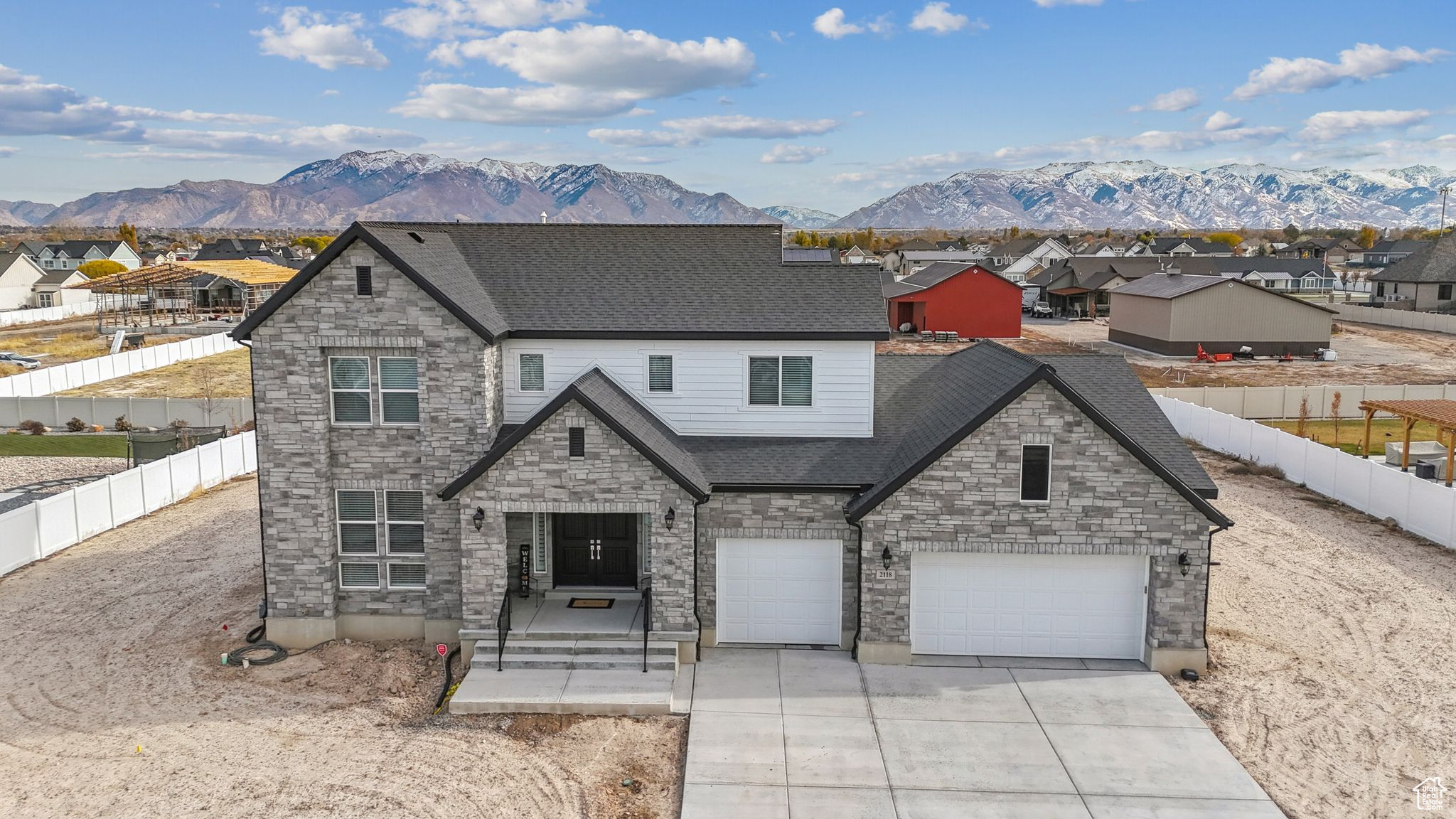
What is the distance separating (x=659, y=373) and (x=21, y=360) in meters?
48.1

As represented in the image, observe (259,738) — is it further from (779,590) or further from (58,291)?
(58,291)

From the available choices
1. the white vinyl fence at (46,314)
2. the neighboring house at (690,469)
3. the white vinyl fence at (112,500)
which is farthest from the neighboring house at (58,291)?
the neighboring house at (690,469)

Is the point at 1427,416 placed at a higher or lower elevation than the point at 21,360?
higher

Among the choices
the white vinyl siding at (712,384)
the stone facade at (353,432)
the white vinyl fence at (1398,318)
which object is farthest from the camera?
the white vinyl fence at (1398,318)

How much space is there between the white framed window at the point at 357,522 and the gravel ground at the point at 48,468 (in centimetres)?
1780

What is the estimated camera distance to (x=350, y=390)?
52.6 feet

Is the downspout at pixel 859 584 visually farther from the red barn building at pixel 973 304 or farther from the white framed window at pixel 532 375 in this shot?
the red barn building at pixel 973 304

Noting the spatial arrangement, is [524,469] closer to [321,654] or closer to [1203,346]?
[321,654]

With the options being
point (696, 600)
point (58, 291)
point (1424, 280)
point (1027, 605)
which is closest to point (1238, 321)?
point (1424, 280)

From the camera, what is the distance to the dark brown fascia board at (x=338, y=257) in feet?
49.5

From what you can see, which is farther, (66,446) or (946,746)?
(66,446)

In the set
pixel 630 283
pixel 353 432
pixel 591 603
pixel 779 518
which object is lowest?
pixel 591 603

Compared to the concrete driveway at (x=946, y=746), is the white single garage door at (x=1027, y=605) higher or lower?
higher

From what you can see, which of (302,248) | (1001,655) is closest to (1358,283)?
(1001,655)
